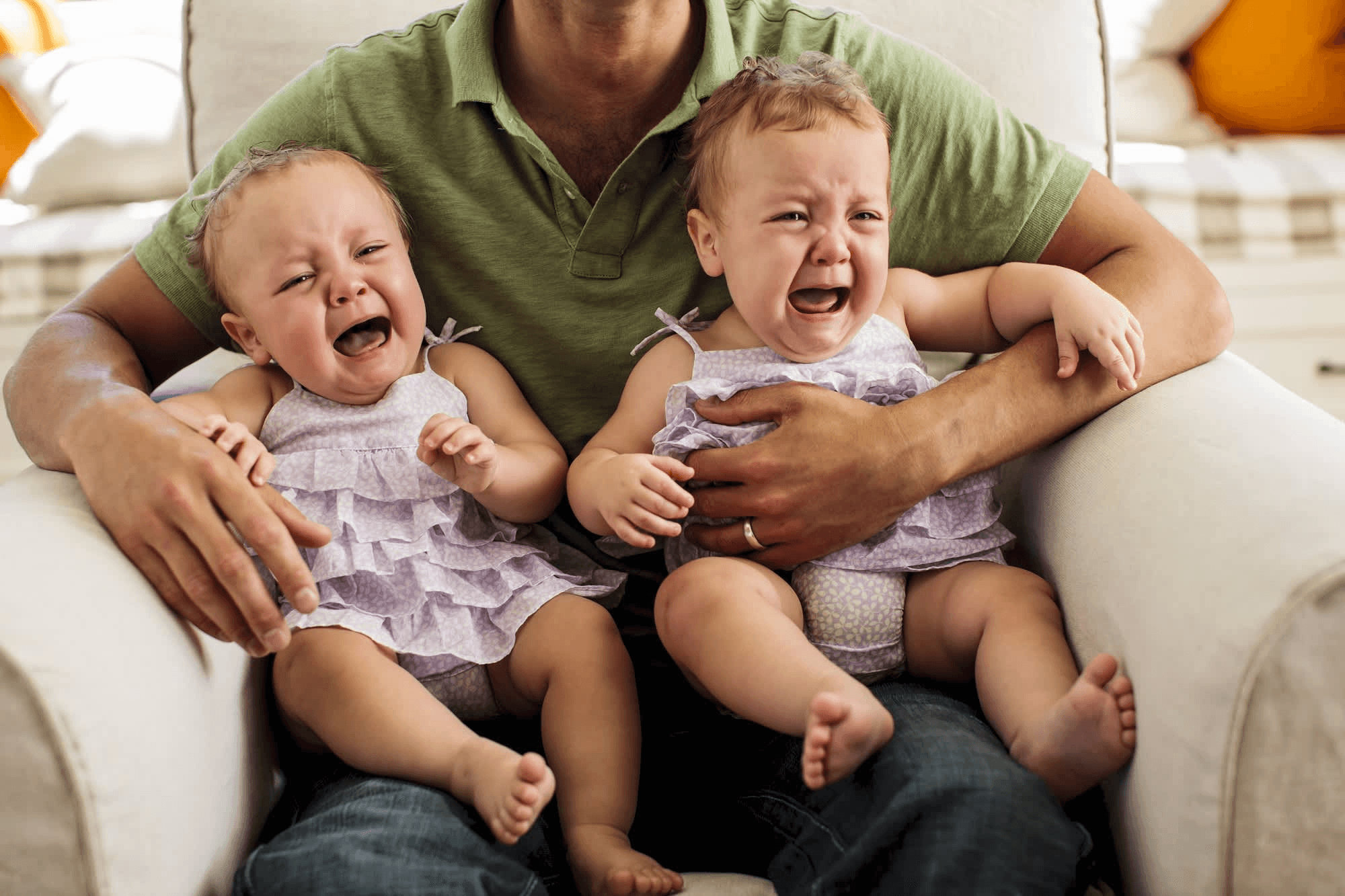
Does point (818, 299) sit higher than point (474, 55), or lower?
lower

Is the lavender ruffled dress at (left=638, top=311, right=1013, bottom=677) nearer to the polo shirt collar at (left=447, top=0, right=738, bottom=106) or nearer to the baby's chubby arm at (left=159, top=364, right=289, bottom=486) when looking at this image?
the polo shirt collar at (left=447, top=0, right=738, bottom=106)

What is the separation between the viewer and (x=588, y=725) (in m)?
0.89

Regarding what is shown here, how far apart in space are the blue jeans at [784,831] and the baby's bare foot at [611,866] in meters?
0.03

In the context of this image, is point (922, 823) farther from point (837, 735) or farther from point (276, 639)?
point (276, 639)

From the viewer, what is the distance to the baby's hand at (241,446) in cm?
86

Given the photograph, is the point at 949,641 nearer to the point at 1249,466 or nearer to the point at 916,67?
the point at 1249,466

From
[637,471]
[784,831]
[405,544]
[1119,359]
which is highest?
[1119,359]

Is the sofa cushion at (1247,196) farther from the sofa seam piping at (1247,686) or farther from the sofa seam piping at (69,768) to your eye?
the sofa seam piping at (69,768)

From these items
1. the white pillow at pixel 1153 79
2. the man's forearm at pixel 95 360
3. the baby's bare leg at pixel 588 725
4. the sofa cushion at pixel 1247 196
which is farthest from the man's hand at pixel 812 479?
the white pillow at pixel 1153 79

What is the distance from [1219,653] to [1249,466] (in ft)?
0.53

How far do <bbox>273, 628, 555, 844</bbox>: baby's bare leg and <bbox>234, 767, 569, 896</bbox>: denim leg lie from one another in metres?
0.02

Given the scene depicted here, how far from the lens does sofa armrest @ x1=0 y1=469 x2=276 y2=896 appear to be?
2.06ft

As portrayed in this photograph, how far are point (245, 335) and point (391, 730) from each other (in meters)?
0.44

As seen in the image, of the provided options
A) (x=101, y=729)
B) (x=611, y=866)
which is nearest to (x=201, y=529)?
(x=101, y=729)
